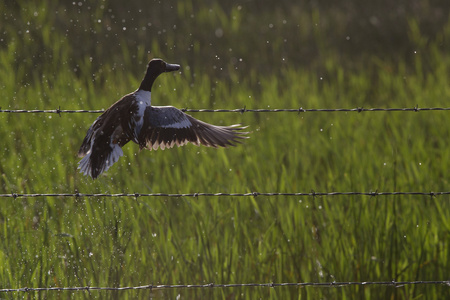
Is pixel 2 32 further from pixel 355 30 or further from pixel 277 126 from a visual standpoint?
pixel 355 30

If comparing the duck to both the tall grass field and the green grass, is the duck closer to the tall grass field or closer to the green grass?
the tall grass field

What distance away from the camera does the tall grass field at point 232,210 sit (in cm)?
305

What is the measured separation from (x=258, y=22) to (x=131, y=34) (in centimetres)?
158

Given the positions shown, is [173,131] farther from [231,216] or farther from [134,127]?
[231,216]

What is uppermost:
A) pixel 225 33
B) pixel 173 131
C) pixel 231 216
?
pixel 225 33

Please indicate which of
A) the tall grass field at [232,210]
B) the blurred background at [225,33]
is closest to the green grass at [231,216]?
the tall grass field at [232,210]

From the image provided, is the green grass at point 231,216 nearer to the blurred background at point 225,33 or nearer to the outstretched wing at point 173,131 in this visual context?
the outstretched wing at point 173,131

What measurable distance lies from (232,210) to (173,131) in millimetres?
1362

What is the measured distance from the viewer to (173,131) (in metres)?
2.26

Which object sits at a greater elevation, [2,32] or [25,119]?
[2,32]

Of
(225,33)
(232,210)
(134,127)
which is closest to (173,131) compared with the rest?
(134,127)

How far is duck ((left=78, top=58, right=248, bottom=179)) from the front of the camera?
7.22 ft

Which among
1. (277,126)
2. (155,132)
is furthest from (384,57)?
(155,132)

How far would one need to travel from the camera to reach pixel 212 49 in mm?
7566
